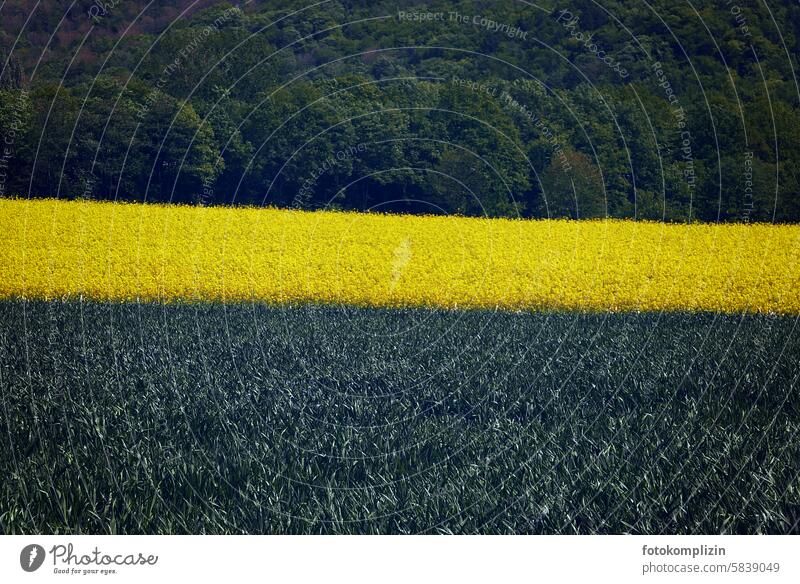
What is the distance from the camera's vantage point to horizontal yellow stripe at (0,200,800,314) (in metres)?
21.9

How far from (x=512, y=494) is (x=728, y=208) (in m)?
30.3

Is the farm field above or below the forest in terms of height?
above

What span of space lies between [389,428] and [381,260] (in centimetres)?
1450

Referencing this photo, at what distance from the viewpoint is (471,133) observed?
36.8m

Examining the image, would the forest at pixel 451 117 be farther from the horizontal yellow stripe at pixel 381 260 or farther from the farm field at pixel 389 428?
the farm field at pixel 389 428
